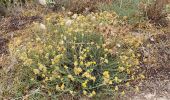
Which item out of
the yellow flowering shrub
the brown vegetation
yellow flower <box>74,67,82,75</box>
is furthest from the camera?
Result: the brown vegetation

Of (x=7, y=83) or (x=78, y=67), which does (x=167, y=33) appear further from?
(x=7, y=83)

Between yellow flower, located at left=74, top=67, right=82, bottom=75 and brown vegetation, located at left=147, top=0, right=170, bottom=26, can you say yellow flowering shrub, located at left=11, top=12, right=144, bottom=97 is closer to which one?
yellow flower, located at left=74, top=67, right=82, bottom=75

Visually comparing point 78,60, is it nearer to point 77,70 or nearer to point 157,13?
point 77,70

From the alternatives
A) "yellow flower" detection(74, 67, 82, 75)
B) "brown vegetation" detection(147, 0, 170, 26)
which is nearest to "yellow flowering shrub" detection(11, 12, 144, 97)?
"yellow flower" detection(74, 67, 82, 75)

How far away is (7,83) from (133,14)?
1.77 meters

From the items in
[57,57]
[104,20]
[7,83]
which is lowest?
[7,83]

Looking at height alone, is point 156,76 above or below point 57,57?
below

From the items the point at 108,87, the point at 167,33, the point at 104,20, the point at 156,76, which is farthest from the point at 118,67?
the point at 167,33

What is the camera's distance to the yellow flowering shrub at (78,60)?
11.7ft

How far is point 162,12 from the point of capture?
468 centimetres

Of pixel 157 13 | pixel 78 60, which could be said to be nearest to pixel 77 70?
pixel 78 60

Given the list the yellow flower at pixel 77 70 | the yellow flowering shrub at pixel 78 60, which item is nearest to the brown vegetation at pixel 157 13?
the yellow flowering shrub at pixel 78 60

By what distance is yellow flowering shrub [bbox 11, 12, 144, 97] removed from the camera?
3.57m

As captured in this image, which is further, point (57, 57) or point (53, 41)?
point (53, 41)
